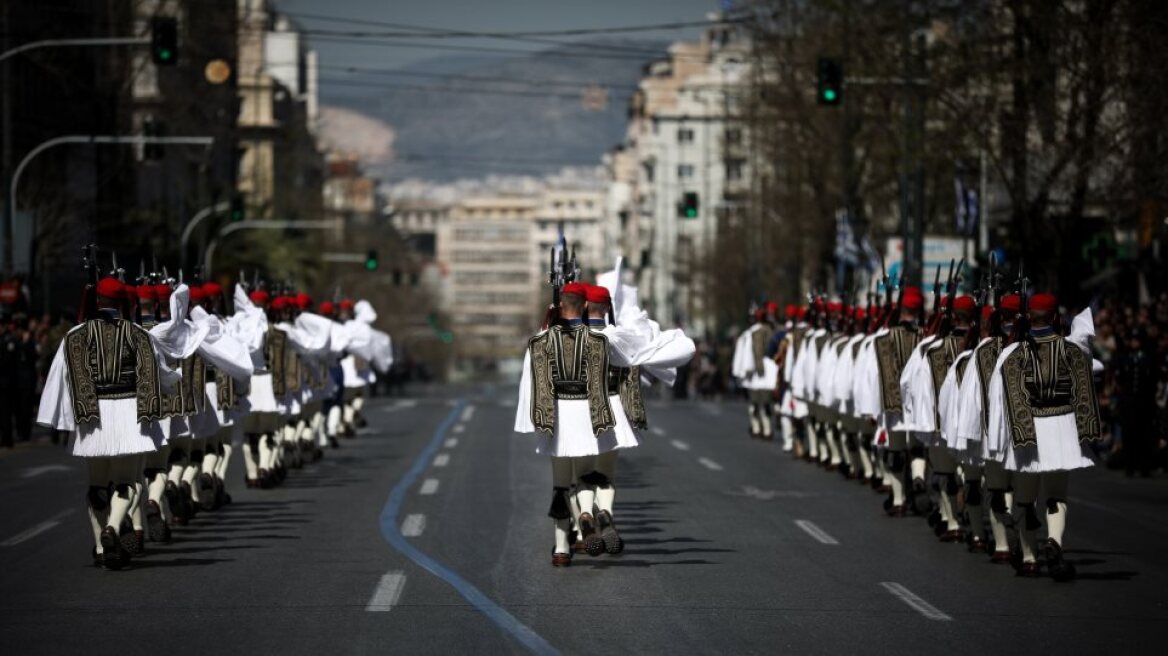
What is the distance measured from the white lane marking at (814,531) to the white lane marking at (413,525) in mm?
3374

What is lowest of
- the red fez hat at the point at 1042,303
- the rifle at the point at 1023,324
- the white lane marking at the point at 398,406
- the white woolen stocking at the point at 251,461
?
the white lane marking at the point at 398,406

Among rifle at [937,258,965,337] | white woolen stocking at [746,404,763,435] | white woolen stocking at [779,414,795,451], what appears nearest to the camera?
rifle at [937,258,965,337]

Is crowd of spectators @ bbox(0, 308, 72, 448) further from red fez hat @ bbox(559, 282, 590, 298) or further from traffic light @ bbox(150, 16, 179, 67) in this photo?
red fez hat @ bbox(559, 282, 590, 298)

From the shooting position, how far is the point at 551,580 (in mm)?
14188

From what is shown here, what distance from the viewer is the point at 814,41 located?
54562 mm

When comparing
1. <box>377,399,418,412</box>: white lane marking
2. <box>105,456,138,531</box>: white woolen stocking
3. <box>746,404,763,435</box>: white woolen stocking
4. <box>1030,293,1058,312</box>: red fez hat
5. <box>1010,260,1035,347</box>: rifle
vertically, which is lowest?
<box>377,399,418,412</box>: white lane marking

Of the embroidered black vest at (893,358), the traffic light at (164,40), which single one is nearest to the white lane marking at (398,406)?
the traffic light at (164,40)

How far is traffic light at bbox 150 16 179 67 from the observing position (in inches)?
1228

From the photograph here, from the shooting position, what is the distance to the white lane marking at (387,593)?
12.8m

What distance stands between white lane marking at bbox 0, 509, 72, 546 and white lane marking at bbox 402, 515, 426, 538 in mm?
3176

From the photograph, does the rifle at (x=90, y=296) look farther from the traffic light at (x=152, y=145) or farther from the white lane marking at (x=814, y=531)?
the traffic light at (x=152, y=145)

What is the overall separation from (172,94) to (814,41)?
92.9 ft

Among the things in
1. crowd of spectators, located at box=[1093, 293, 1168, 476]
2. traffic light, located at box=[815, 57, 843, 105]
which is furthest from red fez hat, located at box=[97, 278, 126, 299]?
traffic light, located at box=[815, 57, 843, 105]

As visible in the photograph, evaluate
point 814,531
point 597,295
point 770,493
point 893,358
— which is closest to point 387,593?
point 597,295
